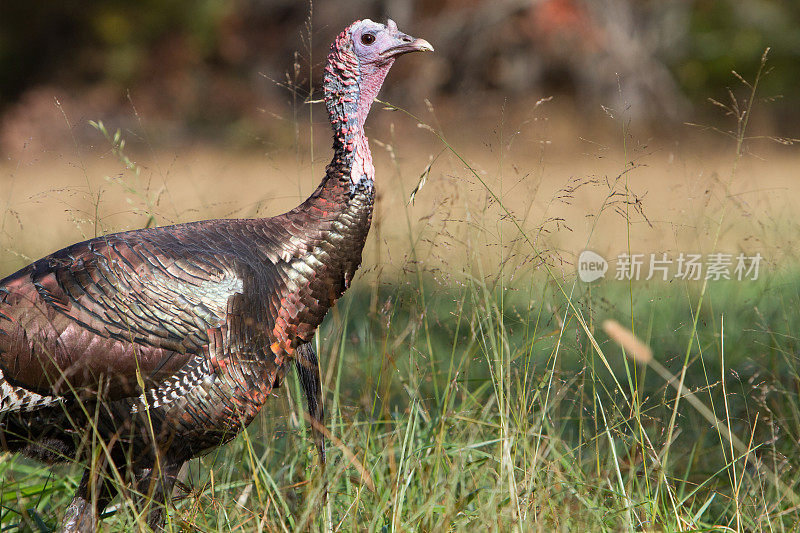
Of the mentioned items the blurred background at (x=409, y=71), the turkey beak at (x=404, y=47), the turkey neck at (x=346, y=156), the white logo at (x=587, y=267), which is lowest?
the blurred background at (x=409, y=71)

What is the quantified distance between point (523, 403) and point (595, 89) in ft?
38.1

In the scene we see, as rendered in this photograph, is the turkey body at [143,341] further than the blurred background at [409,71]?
No

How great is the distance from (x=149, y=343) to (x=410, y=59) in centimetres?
1279

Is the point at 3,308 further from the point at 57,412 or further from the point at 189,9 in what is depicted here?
the point at 189,9

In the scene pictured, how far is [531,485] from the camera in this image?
81.9 inches

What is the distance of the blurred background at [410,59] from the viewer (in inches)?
508

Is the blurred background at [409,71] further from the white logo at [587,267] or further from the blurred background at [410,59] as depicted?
the white logo at [587,267]

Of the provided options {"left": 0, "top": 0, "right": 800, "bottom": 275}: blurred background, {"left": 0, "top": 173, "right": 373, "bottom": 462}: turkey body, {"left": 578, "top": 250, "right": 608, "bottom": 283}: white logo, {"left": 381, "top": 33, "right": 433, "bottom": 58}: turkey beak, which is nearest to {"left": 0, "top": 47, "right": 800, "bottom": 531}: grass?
{"left": 578, "top": 250, "right": 608, "bottom": 283}: white logo

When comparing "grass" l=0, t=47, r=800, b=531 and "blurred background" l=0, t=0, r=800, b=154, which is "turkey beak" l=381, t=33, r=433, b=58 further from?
"blurred background" l=0, t=0, r=800, b=154

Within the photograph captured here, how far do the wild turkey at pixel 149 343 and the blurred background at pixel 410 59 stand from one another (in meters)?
9.34

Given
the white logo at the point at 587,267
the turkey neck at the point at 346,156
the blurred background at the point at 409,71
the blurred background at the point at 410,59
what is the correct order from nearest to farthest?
1. the turkey neck at the point at 346,156
2. the white logo at the point at 587,267
3. the blurred background at the point at 409,71
4. the blurred background at the point at 410,59

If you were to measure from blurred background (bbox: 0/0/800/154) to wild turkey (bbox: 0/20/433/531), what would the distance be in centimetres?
934

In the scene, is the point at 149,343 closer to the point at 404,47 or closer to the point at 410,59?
the point at 404,47

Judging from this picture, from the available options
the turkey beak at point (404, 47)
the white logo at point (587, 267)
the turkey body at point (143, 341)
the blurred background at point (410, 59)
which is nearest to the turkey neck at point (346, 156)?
the turkey beak at point (404, 47)
